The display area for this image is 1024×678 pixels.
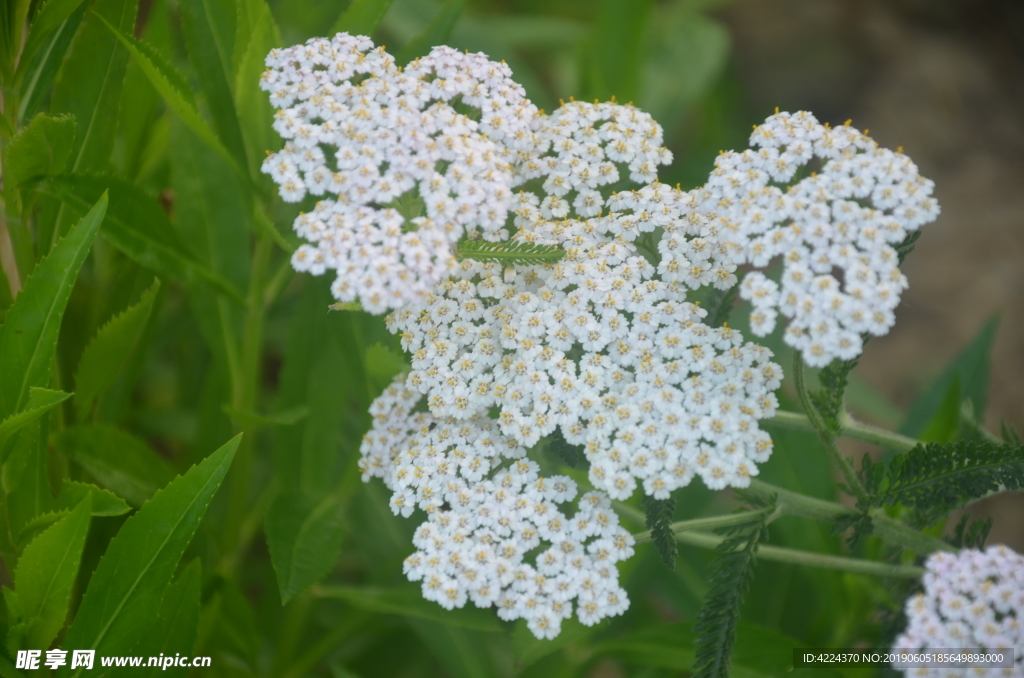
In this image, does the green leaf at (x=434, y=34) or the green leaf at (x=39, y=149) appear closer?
the green leaf at (x=39, y=149)

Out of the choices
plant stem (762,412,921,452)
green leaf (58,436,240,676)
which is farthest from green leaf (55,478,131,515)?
plant stem (762,412,921,452)

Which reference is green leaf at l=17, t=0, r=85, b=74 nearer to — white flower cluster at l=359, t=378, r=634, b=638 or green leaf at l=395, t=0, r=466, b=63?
green leaf at l=395, t=0, r=466, b=63

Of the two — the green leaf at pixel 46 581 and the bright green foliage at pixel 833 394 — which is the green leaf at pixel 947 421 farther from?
the green leaf at pixel 46 581

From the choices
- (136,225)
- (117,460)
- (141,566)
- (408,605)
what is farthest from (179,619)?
(136,225)

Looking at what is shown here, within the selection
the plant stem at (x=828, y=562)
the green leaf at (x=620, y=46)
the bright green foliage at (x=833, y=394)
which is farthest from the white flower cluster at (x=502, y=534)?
the green leaf at (x=620, y=46)

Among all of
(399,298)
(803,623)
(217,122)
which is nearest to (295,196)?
(399,298)

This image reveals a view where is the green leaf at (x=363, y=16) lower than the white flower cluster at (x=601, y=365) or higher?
higher
